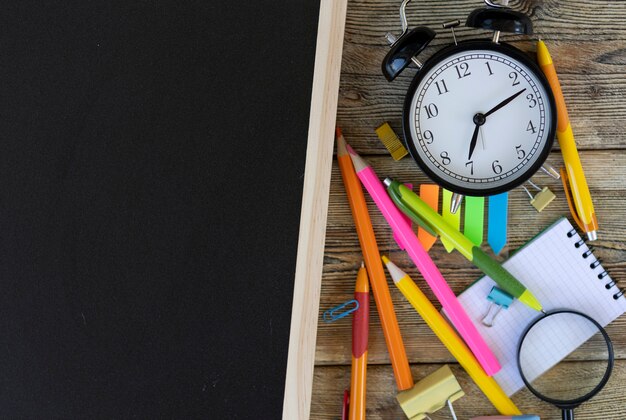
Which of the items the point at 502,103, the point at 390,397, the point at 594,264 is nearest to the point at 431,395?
the point at 390,397

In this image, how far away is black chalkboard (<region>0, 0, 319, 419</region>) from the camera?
1.80 ft

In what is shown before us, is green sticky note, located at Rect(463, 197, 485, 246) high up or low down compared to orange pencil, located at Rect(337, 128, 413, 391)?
up

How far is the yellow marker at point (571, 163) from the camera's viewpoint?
0.75 metres

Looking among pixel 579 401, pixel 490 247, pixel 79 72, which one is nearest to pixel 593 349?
pixel 579 401

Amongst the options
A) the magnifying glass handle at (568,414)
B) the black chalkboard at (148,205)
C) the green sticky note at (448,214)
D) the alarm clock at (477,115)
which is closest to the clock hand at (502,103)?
the alarm clock at (477,115)

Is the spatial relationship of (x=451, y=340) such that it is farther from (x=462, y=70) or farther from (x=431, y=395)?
(x=462, y=70)

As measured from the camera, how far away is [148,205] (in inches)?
22.0

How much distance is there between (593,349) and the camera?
79cm

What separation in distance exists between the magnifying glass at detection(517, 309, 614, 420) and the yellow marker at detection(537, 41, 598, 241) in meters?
0.11

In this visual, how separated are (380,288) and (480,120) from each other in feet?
0.76

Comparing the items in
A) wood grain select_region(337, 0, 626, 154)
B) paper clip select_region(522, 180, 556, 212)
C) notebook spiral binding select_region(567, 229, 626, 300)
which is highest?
wood grain select_region(337, 0, 626, 154)

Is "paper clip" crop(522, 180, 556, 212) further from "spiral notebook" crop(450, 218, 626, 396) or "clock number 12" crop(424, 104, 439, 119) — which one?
"clock number 12" crop(424, 104, 439, 119)

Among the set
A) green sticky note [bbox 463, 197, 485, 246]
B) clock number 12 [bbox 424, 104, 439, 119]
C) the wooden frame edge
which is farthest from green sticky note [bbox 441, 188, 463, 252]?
the wooden frame edge

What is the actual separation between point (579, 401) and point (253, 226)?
1.54 feet
